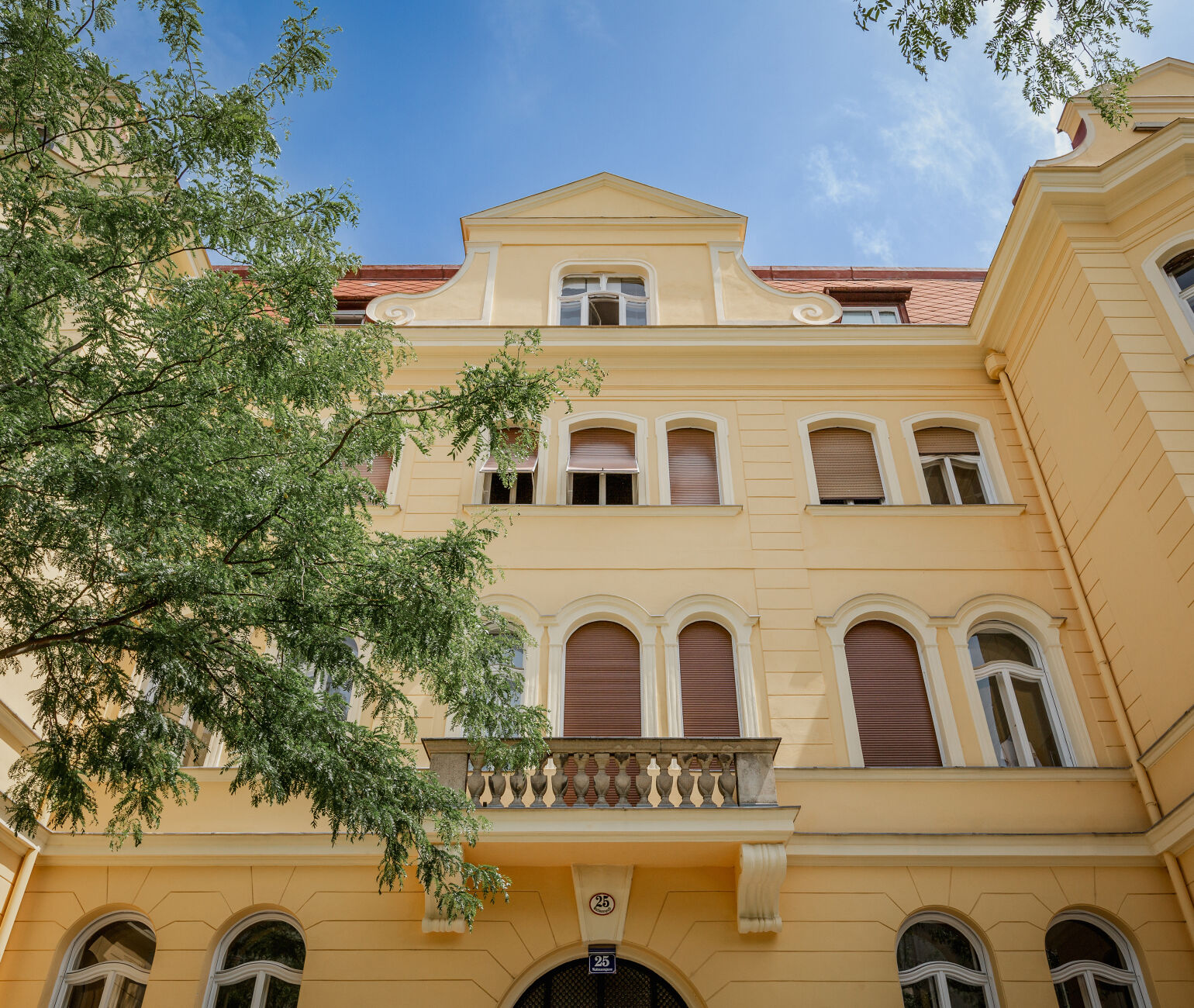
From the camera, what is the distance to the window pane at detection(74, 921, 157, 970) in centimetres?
971

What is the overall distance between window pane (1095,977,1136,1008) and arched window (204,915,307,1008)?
7.40 metres

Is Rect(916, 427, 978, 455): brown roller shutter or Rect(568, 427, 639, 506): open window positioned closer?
Rect(568, 427, 639, 506): open window

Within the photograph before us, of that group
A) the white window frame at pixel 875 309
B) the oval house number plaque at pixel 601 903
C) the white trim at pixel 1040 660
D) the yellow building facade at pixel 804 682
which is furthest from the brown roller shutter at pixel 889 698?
the white window frame at pixel 875 309

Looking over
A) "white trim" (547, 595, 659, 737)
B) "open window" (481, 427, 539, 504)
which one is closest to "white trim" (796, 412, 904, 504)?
"white trim" (547, 595, 659, 737)

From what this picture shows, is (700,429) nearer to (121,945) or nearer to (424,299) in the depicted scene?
(424,299)

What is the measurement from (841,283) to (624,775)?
10265 mm

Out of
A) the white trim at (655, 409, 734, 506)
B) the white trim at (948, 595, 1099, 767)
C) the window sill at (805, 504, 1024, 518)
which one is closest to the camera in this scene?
the white trim at (948, 595, 1099, 767)

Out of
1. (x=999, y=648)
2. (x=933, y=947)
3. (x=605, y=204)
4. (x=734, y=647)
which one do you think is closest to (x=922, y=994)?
(x=933, y=947)

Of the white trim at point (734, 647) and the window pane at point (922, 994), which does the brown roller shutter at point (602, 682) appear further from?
the window pane at point (922, 994)

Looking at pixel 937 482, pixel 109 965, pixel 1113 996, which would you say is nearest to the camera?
pixel 1113 996

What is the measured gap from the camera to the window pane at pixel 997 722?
10781mm

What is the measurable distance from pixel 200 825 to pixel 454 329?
728 centimetres

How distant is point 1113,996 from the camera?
30.8 feet

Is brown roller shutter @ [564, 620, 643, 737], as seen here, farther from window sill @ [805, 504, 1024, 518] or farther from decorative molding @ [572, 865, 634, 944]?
window sill @ [805, 504, 1024, 518]
